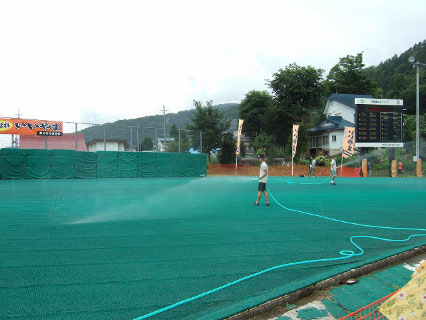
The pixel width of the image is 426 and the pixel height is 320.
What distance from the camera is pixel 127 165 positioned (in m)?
27.6

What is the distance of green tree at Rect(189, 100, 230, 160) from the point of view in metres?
42.7

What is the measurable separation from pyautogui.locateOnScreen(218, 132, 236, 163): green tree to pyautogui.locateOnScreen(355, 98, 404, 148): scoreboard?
68.6 ft

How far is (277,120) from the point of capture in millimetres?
48219

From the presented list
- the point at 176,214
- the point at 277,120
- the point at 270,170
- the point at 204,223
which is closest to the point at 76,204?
the point at 176,214

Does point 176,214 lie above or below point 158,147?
below

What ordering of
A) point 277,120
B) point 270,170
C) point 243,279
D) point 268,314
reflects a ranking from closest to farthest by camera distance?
point 268,314 → point 243,279 → point 270,170 → point 277,120

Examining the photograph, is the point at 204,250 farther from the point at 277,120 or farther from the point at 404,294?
the point at 277,120

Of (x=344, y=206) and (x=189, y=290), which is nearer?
(x=189, y=290)

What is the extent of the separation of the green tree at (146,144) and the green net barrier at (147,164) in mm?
1206

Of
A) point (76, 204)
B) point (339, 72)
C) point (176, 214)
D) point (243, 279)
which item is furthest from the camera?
point (339, 72)

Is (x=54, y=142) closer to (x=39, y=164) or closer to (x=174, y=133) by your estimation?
(x=39, y=164)

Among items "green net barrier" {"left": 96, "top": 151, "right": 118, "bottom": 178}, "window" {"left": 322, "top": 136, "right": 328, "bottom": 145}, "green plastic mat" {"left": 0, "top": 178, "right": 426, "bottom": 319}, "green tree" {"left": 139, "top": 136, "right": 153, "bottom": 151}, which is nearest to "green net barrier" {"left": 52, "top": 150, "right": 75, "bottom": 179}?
"green net barrier" {"left": 96, "top": 151, "right": 118, "bottom": 178}

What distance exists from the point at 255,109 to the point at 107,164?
2957 cm

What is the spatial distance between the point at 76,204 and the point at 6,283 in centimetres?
749
